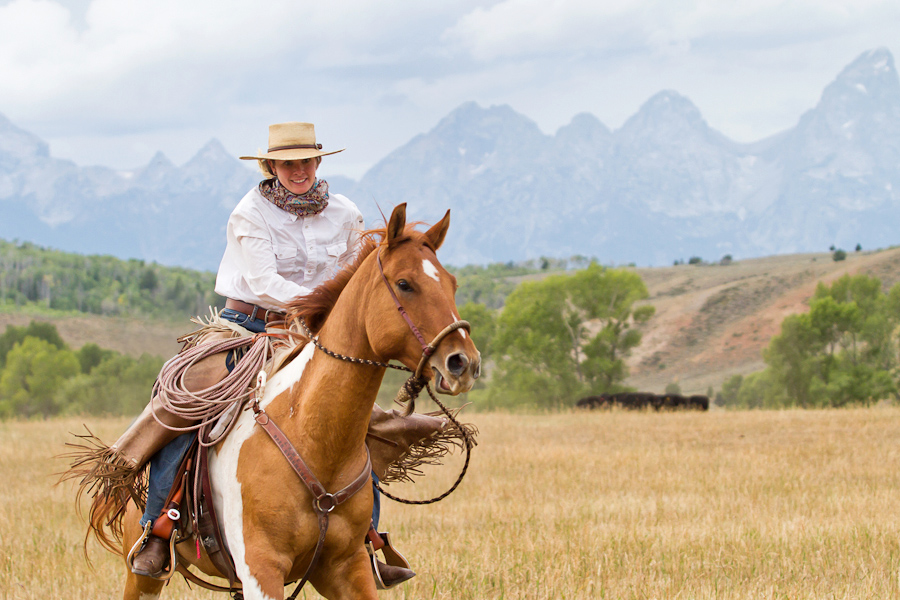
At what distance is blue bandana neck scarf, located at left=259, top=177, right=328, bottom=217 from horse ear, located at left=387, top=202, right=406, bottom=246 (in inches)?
56.7

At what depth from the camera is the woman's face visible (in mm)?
5312

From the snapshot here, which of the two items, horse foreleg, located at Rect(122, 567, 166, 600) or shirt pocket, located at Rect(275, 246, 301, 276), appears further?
horse foreleg, located at Rect(122, 567, 166, 600)

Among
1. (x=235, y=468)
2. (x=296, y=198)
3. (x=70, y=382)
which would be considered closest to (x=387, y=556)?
(x=235, y=468)

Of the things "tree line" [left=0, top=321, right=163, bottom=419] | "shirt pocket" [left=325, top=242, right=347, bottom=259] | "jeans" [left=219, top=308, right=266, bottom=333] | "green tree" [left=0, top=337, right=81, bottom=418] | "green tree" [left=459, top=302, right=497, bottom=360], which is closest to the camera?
"shirt pocket" [left=325, top=242, right=347, bottom=259]

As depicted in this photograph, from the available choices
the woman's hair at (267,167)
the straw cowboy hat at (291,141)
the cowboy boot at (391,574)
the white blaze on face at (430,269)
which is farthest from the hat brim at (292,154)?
the cowboy boot at (391,574)

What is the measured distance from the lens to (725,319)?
350 feet

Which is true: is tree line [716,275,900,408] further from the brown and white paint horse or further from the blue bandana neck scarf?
the brown and white paint horse

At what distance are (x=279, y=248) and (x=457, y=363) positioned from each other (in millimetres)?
2215

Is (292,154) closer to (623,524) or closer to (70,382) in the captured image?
(623,524)

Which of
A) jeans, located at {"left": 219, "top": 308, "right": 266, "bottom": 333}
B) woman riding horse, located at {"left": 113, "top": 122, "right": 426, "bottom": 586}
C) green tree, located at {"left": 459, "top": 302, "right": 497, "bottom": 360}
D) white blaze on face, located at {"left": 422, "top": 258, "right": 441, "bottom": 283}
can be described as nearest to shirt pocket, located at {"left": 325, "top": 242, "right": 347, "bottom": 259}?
woman riding horse, located at {"left": 113, "top": 122, "right": 426, "bottom": 586}

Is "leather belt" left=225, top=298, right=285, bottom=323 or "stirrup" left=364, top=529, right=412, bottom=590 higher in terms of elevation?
"leather belt" left=225, top=298, right=285, bottom=323

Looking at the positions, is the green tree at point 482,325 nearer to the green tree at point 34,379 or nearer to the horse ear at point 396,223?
the green tree at point 34,379

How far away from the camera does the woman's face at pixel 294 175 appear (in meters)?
5.31

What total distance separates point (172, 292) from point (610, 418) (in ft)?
398
